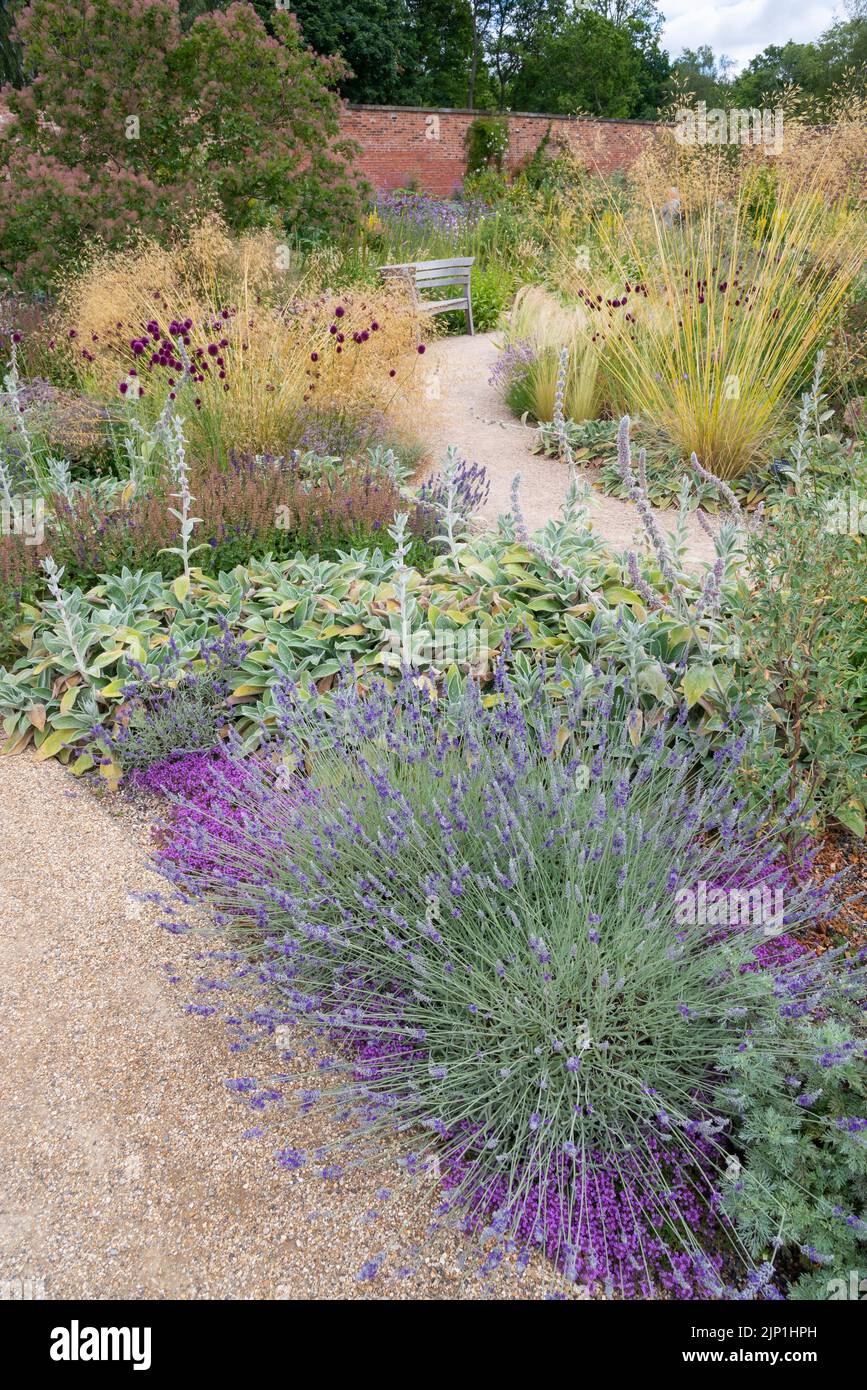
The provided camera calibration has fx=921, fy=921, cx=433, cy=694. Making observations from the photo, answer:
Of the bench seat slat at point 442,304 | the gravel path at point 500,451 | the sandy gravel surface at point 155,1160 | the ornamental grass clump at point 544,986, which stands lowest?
the sandy gravel surface at point 155,1160

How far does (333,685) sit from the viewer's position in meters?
3.38

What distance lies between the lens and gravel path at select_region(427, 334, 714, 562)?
17.7ft

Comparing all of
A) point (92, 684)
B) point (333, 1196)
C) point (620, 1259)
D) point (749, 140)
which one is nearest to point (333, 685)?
point (92, 684)

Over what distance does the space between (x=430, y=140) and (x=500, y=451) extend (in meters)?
19.5

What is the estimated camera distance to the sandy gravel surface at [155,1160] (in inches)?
66.2

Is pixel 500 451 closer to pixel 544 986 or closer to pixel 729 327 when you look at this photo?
pixel 729 327

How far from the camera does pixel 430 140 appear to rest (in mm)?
22469

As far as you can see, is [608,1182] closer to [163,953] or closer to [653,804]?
[653,804]

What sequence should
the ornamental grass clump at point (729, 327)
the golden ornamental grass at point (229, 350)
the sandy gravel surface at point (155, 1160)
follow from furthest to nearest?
1. the ornamental grass clump at point (729, 327)
2. the golden ornamental grass at point (229, 350)
3. the sandy gravel surface at point (155, 1160)

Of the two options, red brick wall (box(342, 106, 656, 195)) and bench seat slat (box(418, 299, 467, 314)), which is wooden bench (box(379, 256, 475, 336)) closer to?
bench seat slat (box(418, 299, 467, 314))

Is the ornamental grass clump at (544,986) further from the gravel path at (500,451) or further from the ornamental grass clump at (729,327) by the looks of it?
the ornamental grass clump at (729,327)

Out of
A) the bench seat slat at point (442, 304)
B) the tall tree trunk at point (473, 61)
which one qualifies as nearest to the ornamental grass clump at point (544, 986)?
the bench seat slat at point (442, 304)

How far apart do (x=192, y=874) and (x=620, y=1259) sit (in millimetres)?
1542

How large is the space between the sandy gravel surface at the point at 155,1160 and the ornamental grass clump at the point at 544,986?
0.33ft
